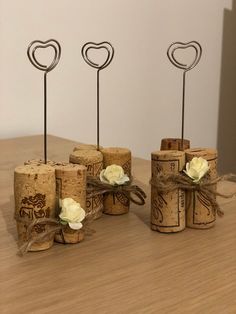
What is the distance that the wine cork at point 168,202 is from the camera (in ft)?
2.63

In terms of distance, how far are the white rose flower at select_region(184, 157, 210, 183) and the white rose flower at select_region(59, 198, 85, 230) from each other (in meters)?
0.17

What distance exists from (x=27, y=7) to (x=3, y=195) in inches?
28.2

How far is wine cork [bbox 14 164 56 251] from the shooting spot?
28.8 inches

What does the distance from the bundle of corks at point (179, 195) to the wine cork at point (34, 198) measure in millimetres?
158

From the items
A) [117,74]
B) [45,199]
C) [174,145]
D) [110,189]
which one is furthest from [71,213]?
[117,74]

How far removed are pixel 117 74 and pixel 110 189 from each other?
38.3 inches

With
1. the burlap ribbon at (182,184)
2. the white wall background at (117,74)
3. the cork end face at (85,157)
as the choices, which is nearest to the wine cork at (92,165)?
the cork end face at (85,157)

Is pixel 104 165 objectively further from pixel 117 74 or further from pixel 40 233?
pixel 117 74

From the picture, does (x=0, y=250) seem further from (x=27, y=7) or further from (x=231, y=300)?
(x=27, y=7)

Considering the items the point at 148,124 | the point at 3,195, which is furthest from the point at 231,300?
the point at 148,124

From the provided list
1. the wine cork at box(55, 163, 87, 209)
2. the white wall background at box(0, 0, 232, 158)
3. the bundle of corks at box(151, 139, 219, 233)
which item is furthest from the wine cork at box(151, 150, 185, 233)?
the white wall background at box(0, 0, 232, 158)

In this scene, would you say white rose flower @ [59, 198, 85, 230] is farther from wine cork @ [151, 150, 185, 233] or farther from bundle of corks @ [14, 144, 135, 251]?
wine cork @ [151, 150, 185, 233]

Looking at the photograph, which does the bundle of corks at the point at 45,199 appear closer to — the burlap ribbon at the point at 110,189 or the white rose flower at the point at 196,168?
the burlap ribbon at the point at 110,189

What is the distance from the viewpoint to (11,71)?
5.03ft
